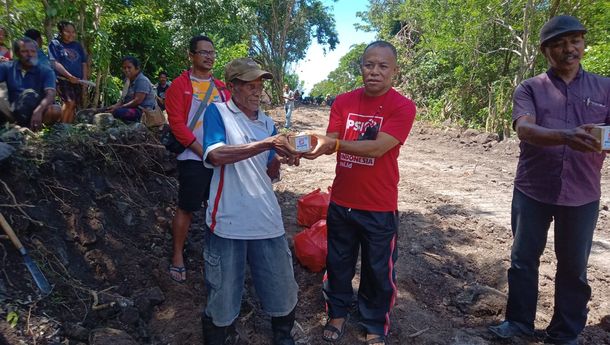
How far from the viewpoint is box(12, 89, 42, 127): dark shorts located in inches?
156

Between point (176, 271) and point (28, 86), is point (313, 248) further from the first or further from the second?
point (28, 86)

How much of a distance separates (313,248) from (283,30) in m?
21.5

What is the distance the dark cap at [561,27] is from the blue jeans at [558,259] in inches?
38.3

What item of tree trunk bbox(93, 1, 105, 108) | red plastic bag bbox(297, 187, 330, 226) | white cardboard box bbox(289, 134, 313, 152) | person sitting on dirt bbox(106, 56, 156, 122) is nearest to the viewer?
white cardboard box bbox(289, 134, 313, 152)

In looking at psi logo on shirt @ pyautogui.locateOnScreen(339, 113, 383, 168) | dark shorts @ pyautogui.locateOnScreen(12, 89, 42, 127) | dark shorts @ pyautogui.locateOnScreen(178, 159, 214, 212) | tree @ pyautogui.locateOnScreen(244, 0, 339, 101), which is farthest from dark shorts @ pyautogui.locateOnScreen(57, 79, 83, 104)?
tree @ pyautogui.locateOnScreen(244, 0, 339, 101)

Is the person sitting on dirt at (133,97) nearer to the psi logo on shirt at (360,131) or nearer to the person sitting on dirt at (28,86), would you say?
the person sitting on dirt at (28,86)

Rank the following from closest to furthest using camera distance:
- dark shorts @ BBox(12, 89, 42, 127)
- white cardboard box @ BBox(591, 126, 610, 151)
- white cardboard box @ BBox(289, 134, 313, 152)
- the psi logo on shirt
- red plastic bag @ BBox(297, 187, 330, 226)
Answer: white cardboard box @ BBox(591, 126, 610, 151), white cardboard box @ BBox(289, 134, 313, 152), the psi logo on shirt, dark shorts @ BBox(12, 89, 42, 127), red plastic bag @ BBox(297, 187, 330, 226)

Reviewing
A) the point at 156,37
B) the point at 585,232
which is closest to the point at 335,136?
the point at 585,232

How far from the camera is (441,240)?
4734 mm

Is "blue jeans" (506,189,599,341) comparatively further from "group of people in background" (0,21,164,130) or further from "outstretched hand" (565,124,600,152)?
"group of people in background" (0,21,164,130)

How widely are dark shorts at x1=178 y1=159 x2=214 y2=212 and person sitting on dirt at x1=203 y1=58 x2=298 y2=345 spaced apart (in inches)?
32.4

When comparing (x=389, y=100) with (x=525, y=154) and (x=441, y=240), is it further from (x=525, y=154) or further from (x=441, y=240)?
(x=441, y=240)

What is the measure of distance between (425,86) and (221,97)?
16.4 metres

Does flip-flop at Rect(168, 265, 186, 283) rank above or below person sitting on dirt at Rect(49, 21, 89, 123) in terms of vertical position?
below
